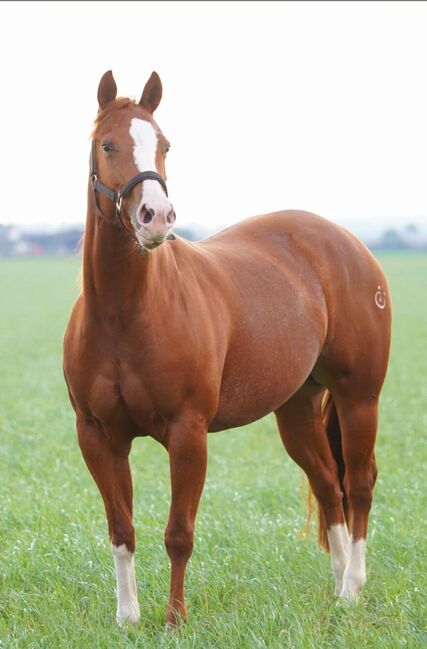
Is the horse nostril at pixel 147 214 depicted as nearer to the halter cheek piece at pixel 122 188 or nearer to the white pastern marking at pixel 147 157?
the white pastern marking at pixel 147 157

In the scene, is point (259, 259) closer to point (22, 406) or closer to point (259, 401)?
point (259, 401)

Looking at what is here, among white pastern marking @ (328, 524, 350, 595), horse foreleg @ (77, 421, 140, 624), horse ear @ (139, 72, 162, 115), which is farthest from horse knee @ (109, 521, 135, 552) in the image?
horse ear @ (139, 72, 162, 115)

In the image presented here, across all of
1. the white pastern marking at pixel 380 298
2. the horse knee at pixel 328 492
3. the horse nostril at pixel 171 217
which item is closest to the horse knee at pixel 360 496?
the horse knee at pixel 328 492

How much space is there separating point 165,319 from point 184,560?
1.12 meters

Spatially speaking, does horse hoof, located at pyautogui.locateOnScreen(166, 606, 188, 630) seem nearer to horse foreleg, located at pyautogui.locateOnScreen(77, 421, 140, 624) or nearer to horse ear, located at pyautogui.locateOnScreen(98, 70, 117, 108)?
horse foreleg, located at pyautogui.locateOnScreen(77, 421, 140, 624)

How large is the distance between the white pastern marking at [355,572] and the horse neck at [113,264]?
6.72 feet

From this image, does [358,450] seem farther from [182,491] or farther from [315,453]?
[182,491]

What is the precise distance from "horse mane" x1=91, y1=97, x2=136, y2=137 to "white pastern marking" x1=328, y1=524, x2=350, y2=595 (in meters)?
2.72

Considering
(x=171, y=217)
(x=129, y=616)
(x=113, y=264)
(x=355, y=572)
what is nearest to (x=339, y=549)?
(x=355, y=572)

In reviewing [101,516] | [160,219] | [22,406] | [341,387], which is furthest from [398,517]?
[22,406]

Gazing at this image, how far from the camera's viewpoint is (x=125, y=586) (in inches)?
180

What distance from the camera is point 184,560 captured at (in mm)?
4355

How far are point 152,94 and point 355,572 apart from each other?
2.76 meters

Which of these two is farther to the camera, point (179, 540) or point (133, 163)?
point (179, 540)
